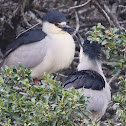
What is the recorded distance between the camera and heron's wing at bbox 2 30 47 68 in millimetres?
4965

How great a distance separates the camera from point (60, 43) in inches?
199

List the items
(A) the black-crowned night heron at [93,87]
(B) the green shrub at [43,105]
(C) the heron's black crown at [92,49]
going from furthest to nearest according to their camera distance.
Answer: (C) the heron's black crown at [92,49] < (A) the black-crowned night heron at [93,87] < (B) the green shrub at [43,105]

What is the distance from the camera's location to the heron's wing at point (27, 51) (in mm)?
4965

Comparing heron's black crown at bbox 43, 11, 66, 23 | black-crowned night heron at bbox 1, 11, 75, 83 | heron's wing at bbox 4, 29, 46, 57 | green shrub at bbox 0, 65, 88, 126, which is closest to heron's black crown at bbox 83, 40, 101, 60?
black-crowned night heron at bbox 1, 11, 75, 83

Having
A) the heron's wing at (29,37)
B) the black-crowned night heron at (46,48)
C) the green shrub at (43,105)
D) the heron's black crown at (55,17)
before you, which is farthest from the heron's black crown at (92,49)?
the green shrub at (43,105)

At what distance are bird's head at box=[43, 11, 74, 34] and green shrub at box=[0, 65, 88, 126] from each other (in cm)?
186

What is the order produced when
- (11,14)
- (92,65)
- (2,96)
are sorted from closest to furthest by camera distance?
(2,96) → (92,65) → (11,14)

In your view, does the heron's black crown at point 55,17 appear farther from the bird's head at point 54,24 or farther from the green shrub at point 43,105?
the green shrub at point 43,105

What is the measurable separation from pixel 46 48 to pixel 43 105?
205 centimetres

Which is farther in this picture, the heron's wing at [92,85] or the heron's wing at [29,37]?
the heron's wing at [29,37]

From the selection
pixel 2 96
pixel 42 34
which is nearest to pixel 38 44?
pixel 42 34

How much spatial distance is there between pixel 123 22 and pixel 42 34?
3.91ft

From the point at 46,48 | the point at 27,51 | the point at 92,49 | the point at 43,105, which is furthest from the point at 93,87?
the point at 43,105

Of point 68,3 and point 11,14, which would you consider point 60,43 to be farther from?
point 68,3
